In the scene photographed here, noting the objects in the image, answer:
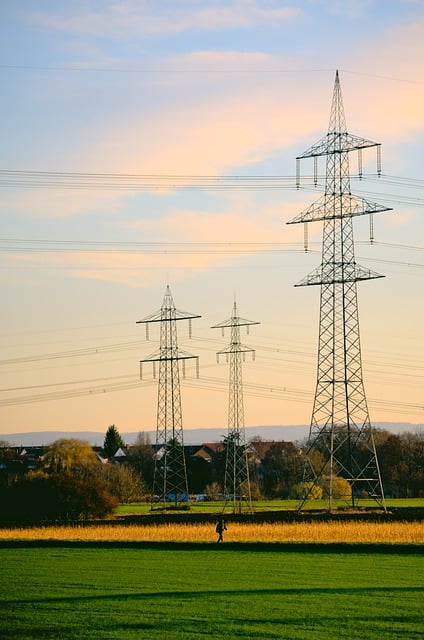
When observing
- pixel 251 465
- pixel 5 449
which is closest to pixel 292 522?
pixel 251 465

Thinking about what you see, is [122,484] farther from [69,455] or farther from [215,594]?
[215,594]

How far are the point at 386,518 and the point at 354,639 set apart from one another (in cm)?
4110

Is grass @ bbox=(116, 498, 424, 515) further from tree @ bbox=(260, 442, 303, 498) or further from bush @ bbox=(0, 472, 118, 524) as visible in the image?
tree @ bbox=(260, 442, 303, 498)

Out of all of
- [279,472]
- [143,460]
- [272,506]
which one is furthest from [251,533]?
[143,460]

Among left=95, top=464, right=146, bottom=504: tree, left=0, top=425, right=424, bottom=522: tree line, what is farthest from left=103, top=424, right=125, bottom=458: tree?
left=95, top=464, right=146, bottom=504: tree

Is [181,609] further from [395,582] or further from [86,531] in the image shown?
[86,531]

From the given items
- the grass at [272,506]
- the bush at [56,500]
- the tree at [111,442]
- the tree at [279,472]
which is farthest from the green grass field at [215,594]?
the tree at [111,442]

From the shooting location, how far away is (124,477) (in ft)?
380

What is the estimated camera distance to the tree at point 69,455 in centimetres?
11012

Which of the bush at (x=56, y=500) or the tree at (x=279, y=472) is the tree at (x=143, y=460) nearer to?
the tree at (x=279, y=472)

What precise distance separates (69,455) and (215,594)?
3356 inches


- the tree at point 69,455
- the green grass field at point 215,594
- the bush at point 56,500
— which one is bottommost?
the green grass field at point 215,594

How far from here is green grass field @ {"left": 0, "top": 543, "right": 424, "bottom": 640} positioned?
21.7m

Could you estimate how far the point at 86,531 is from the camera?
58719 millimetres
